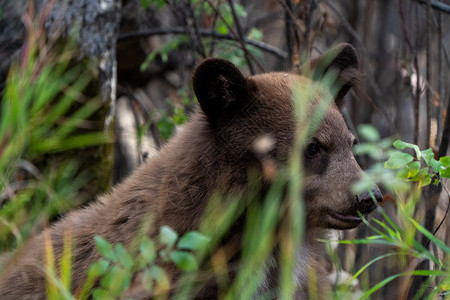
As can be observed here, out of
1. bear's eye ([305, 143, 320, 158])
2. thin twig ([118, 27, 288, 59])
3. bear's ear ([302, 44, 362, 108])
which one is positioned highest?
thin twig ([118, 27, 288, 59])

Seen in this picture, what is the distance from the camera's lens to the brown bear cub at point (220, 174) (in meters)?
3.44

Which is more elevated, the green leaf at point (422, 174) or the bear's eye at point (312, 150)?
the bear's eye at point (312, 150)

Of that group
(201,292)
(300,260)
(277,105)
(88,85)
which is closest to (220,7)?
(88,85)

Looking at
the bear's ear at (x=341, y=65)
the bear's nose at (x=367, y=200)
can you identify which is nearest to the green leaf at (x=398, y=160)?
the bear's nose at (x=367, y=200)

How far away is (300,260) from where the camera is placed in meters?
3.75

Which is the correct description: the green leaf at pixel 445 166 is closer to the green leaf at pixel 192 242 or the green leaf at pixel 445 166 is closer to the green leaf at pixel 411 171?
the green leaf at pixel 411 171

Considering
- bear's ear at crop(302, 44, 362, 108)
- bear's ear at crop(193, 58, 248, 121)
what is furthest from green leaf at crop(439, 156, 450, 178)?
bear's ear at crop(302, 44, 362, 108)

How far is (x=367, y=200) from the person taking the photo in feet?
10.9

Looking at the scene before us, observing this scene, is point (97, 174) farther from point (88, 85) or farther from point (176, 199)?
point (176, 199)

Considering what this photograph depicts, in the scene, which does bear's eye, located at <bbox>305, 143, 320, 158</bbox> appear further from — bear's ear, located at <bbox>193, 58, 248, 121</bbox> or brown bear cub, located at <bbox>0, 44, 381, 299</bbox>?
bear's ear, located at <bbox>193, 58, 248, 121</bbox>

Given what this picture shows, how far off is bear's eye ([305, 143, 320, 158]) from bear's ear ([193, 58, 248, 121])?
1.43ft

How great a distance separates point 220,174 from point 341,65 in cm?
123

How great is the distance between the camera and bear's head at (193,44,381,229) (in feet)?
11.4

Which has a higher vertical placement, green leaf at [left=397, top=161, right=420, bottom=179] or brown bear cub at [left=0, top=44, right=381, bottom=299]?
brown bear cub at [left=0, top=44, right=381, bottom=299]
